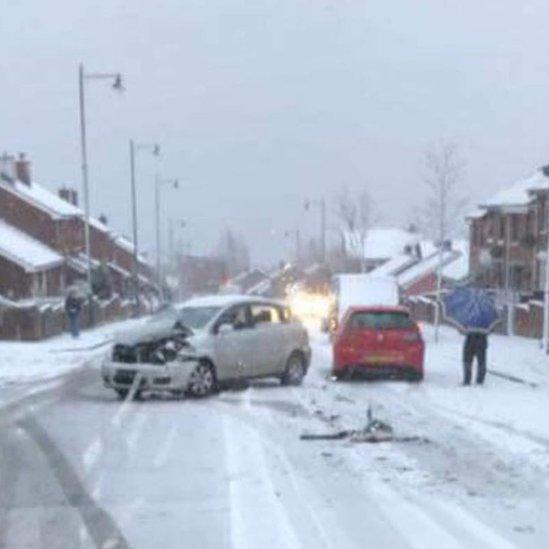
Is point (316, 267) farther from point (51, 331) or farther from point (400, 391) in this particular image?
point (400, 391)

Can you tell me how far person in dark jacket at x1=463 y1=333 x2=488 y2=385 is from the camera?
21719 millimetres

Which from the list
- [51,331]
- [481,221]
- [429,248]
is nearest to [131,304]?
[481,221]

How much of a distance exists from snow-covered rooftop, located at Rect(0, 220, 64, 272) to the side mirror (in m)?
37.4

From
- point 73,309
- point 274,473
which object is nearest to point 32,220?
point 73,309

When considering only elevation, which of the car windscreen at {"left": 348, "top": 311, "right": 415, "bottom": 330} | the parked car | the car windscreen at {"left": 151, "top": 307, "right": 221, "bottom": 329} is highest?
the car windscreen at {"left": 151, "top": 307, "right": 221, "bottom": 329}

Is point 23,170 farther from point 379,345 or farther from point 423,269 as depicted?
point 379,345

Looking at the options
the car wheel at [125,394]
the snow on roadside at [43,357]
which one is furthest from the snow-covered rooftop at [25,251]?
the car wheel at [125,394]

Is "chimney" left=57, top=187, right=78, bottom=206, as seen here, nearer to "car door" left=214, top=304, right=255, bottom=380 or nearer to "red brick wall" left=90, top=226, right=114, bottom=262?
"red brick wall" left=90, top=226, right=114, bottom=262

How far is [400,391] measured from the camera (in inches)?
843

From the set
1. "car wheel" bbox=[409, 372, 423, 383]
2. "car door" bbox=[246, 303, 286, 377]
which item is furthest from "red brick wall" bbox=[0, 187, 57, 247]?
"car wheel" bbox=[409, 372, 423, 383]

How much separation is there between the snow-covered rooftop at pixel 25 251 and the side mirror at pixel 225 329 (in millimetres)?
37368

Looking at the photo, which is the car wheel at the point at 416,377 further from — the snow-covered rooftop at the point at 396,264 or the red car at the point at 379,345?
the snow-covered rooftop at the point at 396,264

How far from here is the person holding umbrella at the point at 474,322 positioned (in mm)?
21562

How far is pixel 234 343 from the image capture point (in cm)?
2162
